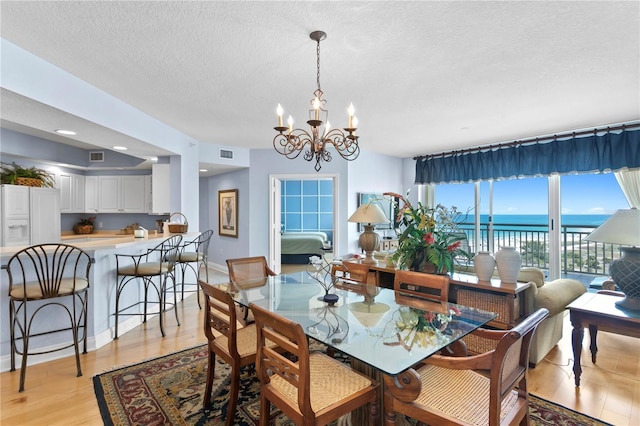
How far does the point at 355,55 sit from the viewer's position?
2.29 m

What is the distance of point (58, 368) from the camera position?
2.57 metres

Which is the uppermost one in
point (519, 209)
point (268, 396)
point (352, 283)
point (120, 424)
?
point (519, 209)

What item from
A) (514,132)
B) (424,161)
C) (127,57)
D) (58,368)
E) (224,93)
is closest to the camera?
(127,57)

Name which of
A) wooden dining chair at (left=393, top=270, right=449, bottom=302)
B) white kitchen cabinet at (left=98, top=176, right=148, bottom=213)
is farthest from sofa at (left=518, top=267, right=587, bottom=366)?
white kitchen cabinet at (left=98, top=176, right=148, bottom=213)

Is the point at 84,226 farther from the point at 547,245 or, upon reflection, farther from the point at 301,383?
the point at 547,245

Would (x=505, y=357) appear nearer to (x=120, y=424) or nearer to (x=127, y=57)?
(x=120, y=424)

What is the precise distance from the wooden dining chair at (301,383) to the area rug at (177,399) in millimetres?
599

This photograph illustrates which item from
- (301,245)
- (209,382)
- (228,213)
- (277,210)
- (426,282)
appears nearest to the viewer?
(209,382)

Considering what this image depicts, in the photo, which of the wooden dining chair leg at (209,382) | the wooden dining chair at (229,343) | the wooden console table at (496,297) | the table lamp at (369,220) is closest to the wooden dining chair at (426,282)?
the wooden console table at (496,297)

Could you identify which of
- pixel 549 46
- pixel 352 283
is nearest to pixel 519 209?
pixel 549 46

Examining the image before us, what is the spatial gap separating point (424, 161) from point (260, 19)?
4.97m

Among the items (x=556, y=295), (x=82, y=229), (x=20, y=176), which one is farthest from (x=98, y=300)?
(x=556, y=295)

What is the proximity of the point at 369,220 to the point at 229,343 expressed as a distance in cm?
176

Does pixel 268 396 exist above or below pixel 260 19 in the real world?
below
